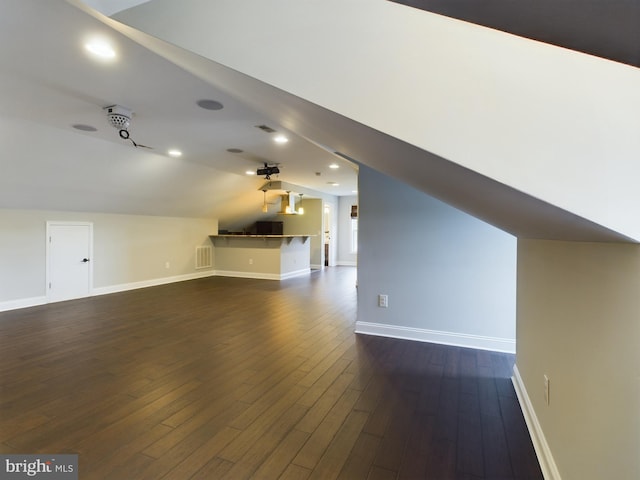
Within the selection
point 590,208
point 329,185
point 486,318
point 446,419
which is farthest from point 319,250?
point 590,208

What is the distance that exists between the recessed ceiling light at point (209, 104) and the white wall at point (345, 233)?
8466 mm

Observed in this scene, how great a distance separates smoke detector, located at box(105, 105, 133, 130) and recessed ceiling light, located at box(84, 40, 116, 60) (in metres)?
0.94

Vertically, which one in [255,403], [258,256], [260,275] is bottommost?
[255,403]

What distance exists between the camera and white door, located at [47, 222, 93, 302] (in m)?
5.47

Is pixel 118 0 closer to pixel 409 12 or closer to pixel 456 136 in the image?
pixel 409 12

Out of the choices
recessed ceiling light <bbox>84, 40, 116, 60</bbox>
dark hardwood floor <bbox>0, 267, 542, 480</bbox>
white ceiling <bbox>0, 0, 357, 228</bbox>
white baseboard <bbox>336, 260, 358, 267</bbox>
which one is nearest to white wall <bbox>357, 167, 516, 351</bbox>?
dark hardwood floor <bbox>0, 267, 542, 480</bbox>

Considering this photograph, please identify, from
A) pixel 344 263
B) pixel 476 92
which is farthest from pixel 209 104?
pixel 344 263

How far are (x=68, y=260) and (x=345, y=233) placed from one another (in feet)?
25.6

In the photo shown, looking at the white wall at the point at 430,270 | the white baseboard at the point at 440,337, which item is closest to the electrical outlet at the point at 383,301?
the white wall at the point at 430,270

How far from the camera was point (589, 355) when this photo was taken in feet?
4.07

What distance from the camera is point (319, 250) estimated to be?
10.4 meters

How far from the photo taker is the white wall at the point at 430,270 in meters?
3.34

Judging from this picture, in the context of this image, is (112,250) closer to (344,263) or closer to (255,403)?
(255,403)

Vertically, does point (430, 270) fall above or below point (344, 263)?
above
